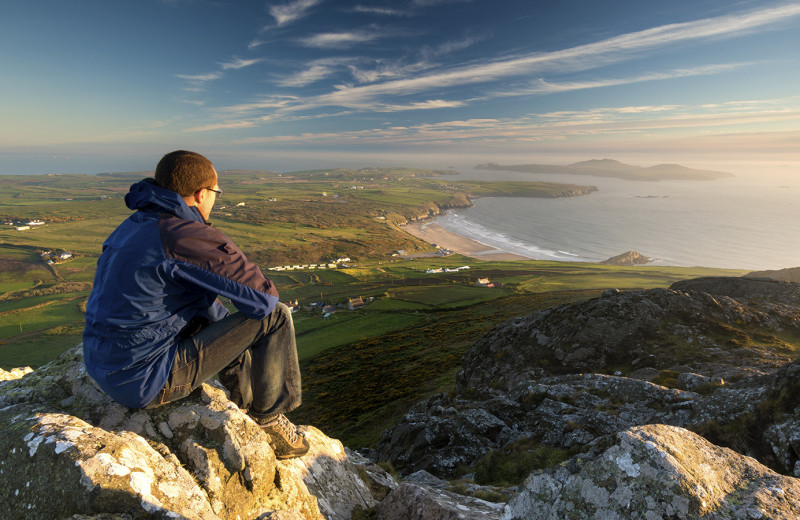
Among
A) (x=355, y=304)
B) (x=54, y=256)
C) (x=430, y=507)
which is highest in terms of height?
(x=430, y=507)

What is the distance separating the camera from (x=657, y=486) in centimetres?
416

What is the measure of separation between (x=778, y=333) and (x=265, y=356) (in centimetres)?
2981

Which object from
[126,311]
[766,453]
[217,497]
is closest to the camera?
[126,311]

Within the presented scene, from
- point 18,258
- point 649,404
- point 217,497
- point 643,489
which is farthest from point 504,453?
point 18,258

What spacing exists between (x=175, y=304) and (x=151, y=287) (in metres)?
0.46

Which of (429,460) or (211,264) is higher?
(211,264)

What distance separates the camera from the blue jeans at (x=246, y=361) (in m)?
4.75

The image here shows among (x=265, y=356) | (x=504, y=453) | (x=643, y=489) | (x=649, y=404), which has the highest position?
(x=265, y=356)

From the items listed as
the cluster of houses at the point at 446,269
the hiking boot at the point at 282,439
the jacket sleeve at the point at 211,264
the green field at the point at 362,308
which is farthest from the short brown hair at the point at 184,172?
the cluster of houses at the point at 446,269

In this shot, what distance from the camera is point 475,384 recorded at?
2241 centimetres

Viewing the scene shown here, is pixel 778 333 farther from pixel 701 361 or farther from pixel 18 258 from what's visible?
pixel 18 258

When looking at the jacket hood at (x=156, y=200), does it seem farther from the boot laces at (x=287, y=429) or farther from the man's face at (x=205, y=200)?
the boot laces at (x=287, y=429)

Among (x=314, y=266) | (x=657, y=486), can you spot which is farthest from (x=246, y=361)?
(x=314, y=266)

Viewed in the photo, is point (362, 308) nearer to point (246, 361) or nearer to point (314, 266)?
point (314, 266)
